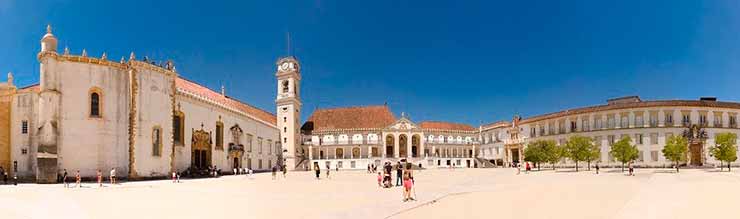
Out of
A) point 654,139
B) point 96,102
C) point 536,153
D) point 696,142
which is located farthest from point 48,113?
point 696,142

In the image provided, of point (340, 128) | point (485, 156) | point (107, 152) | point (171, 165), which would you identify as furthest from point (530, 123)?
point (107, 152)

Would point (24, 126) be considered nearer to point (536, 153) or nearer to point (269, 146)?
point (269, 146)

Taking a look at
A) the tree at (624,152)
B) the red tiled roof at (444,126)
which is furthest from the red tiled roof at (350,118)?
the tree at (624,152)

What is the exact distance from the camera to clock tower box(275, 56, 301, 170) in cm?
7069

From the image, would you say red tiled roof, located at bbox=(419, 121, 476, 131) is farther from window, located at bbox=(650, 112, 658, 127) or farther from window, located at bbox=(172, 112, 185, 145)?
window, located at bbox=(172, 112, 185, 145)

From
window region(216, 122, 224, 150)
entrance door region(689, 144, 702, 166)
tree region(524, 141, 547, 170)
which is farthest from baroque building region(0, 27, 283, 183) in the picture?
entrance door region(689, 144, 702, 166)

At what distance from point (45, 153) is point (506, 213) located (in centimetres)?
2822

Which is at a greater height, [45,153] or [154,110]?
[154,110]

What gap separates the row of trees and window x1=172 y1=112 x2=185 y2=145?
34.5 m

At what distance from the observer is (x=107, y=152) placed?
3222 centimetres

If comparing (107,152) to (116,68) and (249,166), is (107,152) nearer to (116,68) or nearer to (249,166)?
(116,68)

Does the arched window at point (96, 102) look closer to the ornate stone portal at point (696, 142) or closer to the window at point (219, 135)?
the window at point (219, 135)

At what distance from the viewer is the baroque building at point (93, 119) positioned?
30344mm

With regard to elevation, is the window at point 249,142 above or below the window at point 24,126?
below
